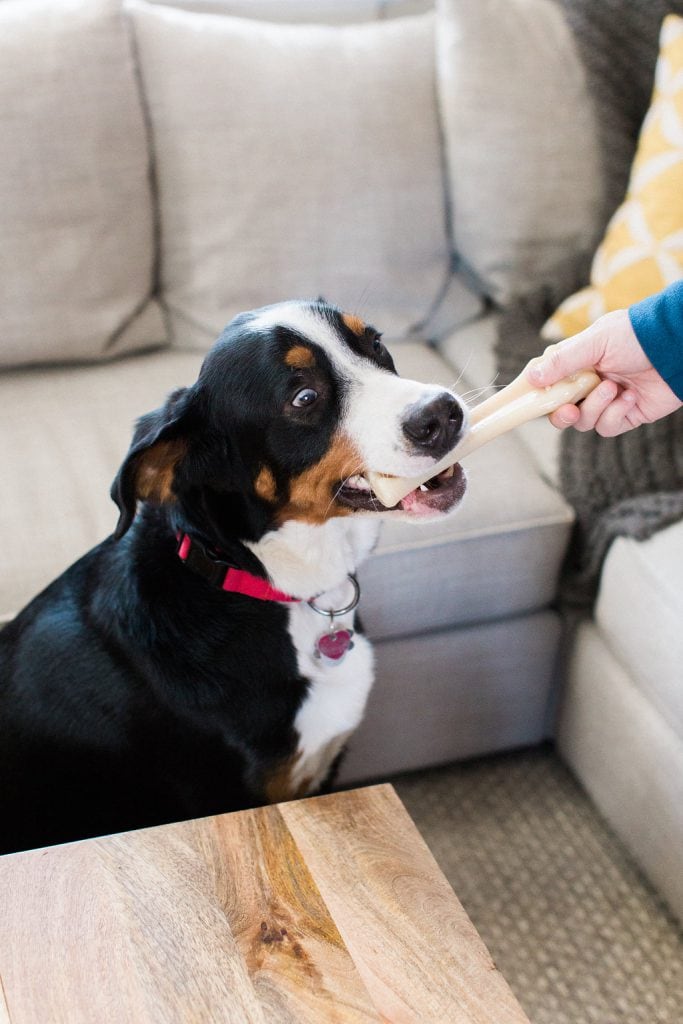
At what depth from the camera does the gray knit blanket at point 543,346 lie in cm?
174

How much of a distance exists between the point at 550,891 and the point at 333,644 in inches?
27.8

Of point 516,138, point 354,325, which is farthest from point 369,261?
point 354,325

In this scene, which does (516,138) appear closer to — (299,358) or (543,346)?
(543,346)

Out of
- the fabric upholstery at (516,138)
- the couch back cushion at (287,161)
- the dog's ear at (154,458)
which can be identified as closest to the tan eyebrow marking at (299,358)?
the dog's ear at (154,458)

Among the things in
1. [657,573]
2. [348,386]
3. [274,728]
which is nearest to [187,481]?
[348,386]

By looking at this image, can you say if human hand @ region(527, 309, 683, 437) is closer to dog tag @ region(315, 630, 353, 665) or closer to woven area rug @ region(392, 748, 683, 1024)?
dog tag @ region(315, 630, 353, 665)

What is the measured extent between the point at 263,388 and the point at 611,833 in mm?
1127

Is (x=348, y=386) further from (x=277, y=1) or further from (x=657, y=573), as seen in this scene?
(x=277, y=1)

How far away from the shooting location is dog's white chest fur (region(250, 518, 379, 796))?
133 cm

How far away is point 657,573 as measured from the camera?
1.59m

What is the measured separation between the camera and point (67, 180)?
200 centimetres

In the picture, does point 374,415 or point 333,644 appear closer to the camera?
point 374,415

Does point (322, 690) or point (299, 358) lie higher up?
point (299, 358)

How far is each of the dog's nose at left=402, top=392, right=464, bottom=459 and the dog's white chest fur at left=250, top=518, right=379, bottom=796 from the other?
21cm
